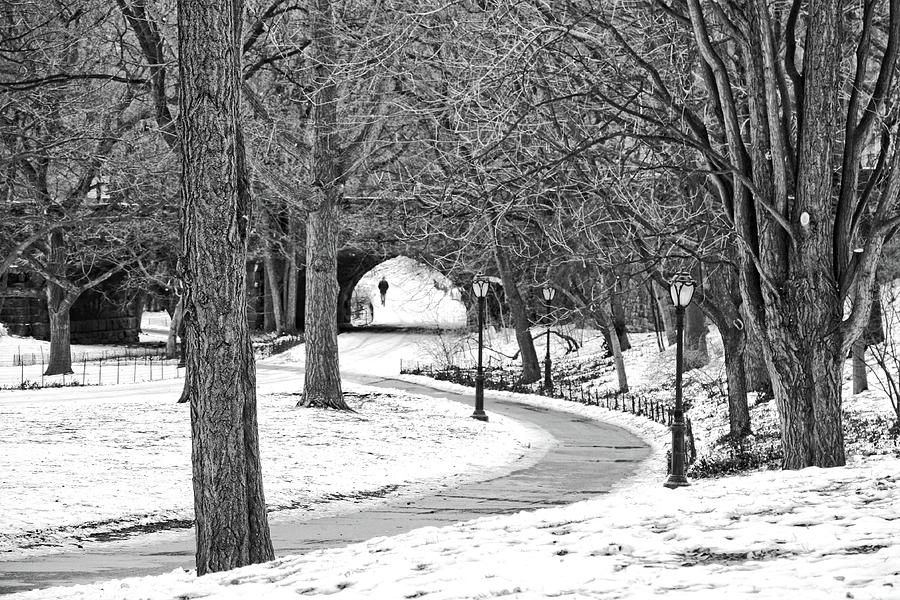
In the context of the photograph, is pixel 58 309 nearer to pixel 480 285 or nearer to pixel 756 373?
pixel 480 285

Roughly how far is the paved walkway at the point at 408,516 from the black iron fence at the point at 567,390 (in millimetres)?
3875

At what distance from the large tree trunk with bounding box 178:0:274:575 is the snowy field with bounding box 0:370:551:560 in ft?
12.5

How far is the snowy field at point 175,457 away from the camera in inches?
456

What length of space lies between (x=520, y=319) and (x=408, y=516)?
2124 cm

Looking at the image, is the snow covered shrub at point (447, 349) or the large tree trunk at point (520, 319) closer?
the large tree trunk at point (520, 319)

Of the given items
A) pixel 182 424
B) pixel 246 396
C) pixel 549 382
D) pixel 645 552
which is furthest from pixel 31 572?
pixel 549 382

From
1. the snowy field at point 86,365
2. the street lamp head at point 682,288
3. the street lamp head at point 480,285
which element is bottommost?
the snowy field at point 86,365

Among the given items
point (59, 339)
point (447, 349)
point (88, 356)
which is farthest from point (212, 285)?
point (88, 356)

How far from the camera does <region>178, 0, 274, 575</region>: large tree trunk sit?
7.35 meters

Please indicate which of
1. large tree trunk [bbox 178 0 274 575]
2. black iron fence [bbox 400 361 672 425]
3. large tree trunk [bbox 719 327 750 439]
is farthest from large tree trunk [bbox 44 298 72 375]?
large tree trunk [bbox 178 0 274 575]

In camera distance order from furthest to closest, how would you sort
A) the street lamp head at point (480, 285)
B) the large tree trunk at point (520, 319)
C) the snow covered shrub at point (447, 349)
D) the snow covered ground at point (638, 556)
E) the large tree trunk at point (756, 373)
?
1. the snow covered shrub at point (447, 349)
2. the large tree trunk at point (520, 319)
3. the street lamp head at point (480, 285)
4. the large tree trunk at point (756, 373)
5. the snow covered ground at point (638, 556)

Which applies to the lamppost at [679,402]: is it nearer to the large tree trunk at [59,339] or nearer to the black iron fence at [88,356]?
the large tree trunk at [59,339]

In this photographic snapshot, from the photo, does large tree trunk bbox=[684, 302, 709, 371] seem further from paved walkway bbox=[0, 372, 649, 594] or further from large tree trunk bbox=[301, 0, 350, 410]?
large tree trunk bbox=[301, 0, 350, 410]

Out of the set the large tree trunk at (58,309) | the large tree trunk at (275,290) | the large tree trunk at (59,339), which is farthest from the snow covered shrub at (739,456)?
the large tree trunk at (275,290)
